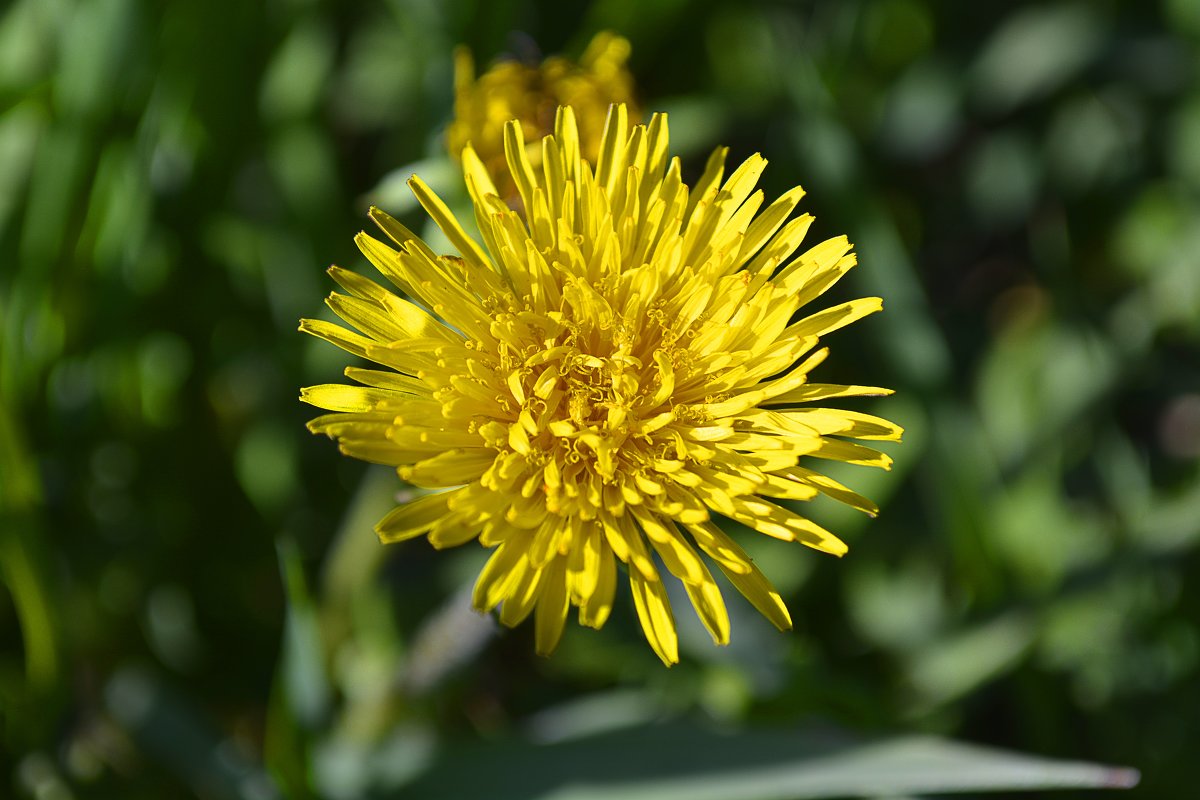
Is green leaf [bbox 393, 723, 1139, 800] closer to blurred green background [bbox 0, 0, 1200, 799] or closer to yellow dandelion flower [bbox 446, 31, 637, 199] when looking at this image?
blurred green background [bbox 0, 0, 1200, 799]

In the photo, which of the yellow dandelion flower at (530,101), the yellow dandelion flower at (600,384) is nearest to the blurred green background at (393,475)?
the yellow dandelion flower at (530,101)

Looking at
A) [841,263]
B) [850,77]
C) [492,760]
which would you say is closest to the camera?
[841,263]

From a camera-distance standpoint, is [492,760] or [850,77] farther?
[850,77]

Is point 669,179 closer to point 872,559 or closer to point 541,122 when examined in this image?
point 541,122

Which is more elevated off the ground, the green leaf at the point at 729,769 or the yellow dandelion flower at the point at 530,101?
the yellow dandelion flower at the point at 530,101

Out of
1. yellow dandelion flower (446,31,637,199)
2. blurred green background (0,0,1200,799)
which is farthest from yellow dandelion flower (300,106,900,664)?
blurred green background (0,0,1200,799)

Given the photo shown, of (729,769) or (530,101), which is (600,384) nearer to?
(530,101)

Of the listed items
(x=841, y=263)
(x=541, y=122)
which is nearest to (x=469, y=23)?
(x=541, y=122)

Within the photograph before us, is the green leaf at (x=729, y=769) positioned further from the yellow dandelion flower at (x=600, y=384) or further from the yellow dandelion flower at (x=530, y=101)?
the yellow dandelion flower at (x=530, y=101)
